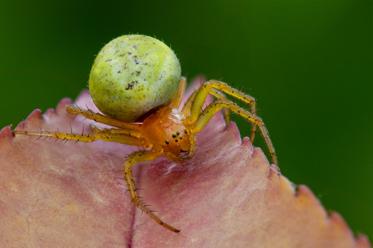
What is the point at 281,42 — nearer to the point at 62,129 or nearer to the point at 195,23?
the point at 195,23

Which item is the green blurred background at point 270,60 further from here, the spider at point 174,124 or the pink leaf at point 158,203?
→ the pink leaf at point 158,203

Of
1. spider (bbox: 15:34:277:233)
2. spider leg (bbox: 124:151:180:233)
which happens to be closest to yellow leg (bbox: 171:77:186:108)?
spider (bbox: 15:34:277:233)

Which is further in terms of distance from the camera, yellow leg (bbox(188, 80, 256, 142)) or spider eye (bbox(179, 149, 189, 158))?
yellow leg (bbox(188, 80, 256, 142))

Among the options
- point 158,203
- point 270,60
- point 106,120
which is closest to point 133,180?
point 158,203

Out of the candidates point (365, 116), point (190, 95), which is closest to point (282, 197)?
point (190, 95)

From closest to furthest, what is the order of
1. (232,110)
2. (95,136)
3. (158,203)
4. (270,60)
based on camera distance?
(158,203)
(95,136)
(232,110)
(270,60)

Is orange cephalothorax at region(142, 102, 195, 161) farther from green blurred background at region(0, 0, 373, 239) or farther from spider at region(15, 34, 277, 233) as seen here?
green blurred background at region(0, 0, 373, 239)

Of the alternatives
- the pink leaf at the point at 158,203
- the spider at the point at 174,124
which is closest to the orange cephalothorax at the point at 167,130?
the spider at the point at 174,124

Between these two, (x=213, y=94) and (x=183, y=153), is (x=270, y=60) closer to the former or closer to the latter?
(x=213, y=94)
